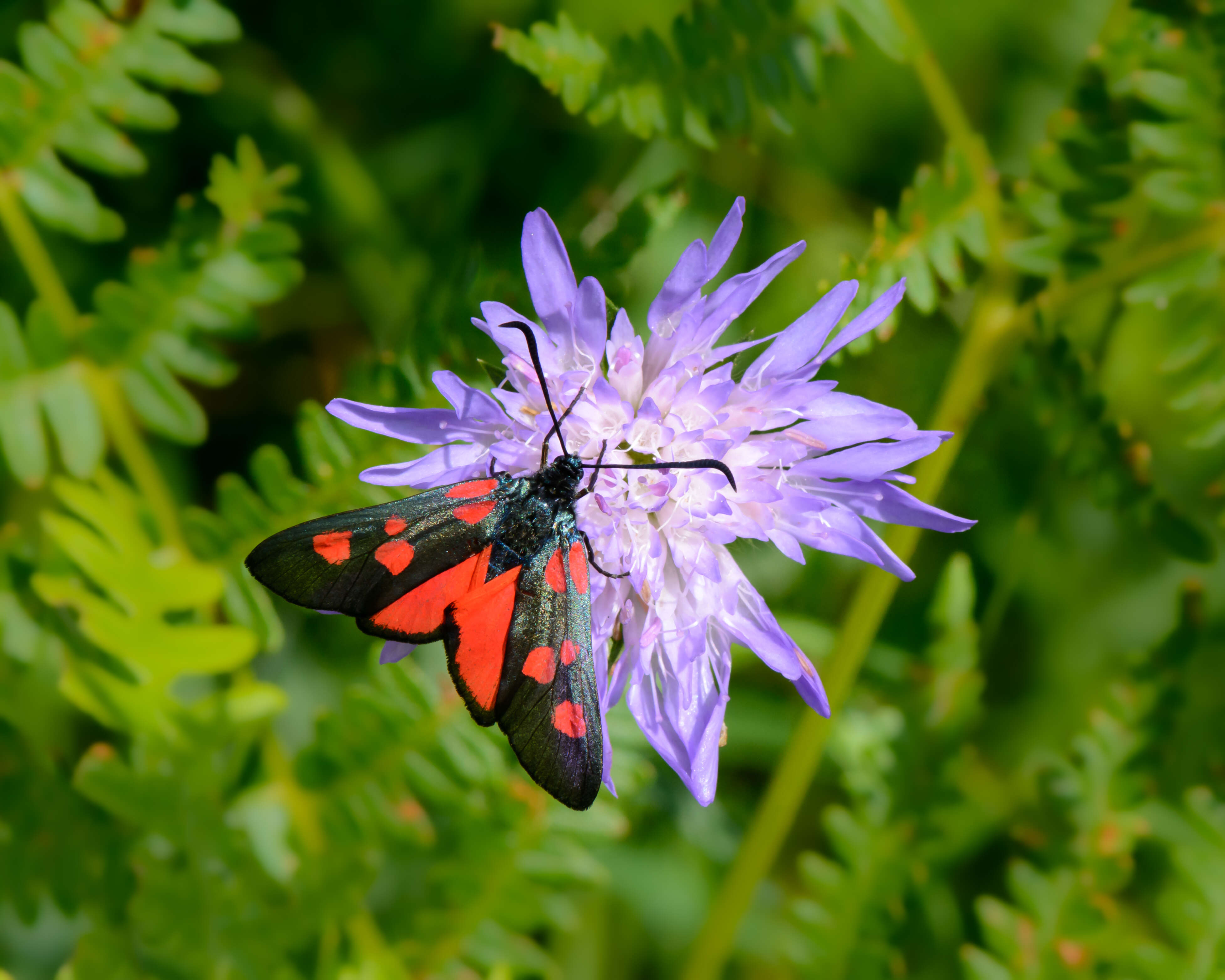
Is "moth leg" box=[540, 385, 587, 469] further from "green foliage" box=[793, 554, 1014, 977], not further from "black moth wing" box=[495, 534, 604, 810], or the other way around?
"green foliage" box=[793, 554, 1014, 977]

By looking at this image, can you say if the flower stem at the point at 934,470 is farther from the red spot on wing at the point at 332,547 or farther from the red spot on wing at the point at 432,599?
the red spot on wing at the point at 332,547

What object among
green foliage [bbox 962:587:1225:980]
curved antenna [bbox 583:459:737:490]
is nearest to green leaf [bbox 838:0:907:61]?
curved antenna [bbox 583:459:737:490]

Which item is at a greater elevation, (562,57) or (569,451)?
(562,57)

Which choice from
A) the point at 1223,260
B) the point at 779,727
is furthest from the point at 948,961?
the point at 1223,260

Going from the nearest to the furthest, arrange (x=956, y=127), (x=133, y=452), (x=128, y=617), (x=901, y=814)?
(x=128, y=617) < (x=956, y=127) < (x=133, y=452) < (x=901, y=814)

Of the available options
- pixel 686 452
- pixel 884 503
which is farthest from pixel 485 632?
pixel 884 503

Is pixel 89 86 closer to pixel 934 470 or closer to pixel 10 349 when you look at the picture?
pixel 10 349

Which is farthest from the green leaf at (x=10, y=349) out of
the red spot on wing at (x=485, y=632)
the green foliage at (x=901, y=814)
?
the green foliage at (x=901, y=814)
